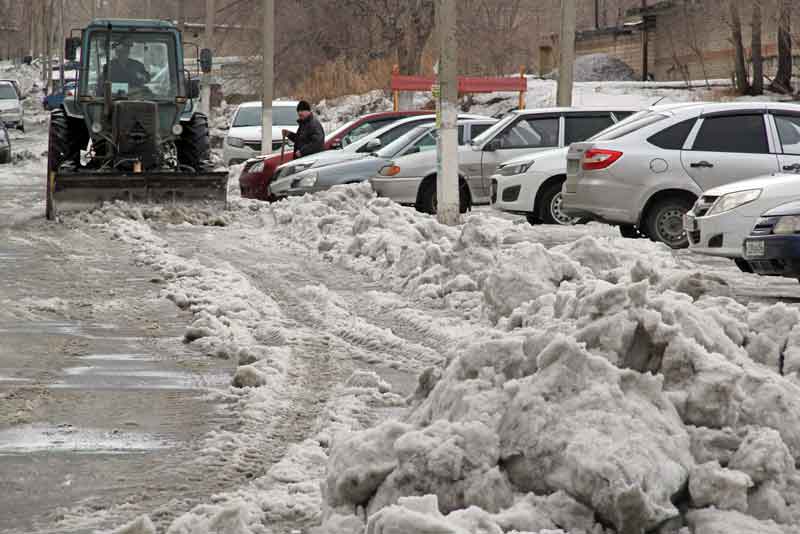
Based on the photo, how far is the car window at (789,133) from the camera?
48.9ft

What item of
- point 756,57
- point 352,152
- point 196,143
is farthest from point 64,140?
point 756,57

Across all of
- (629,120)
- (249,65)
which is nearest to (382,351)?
(629,120)

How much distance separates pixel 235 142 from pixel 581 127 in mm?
13228

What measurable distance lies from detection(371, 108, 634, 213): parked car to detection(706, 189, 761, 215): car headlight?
6751mm

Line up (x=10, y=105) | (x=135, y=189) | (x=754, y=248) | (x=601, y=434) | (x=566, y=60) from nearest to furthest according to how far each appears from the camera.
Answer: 1. (x=601, y=434)
2. (x=754, y=248)
3. (x=135, y=189)
4. (x=566, y=60)
5. (x=10, y=105)

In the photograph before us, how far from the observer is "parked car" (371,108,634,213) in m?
18.6

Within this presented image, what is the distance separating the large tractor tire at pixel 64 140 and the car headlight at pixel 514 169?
21.7ft

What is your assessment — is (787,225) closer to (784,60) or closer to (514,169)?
(514,169)

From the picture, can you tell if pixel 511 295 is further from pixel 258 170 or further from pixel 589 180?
pixel 258 170

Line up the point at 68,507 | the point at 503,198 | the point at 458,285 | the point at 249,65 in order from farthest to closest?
the point at 249,65, the point at 503,198, the point at 458,285, the point at 68,507

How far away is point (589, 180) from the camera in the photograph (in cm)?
1510

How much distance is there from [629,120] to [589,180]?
1170 mm

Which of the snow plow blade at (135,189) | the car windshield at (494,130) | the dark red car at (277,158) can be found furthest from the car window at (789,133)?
the dark red car at (277,158)

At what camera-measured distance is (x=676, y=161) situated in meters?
14.8
